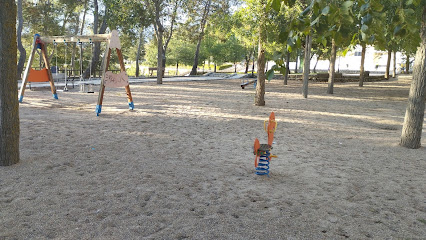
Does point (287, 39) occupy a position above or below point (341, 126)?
above

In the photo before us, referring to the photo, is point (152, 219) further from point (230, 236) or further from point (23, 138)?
point (23, 138)

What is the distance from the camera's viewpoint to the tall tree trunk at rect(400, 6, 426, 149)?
23.8 feet

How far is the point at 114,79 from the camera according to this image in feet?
34.2

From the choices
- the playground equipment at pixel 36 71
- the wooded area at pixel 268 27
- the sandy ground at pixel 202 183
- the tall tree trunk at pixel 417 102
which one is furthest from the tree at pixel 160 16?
the tall tree trunk at pixel 417 102

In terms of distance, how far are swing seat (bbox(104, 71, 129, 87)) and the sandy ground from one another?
49.3 inches

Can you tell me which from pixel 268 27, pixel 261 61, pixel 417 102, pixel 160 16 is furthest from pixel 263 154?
pixel 160 16

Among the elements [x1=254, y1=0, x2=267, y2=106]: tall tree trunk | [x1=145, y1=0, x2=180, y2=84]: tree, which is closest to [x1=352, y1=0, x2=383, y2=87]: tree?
[x1=254, y1=0, x2=267, y2=106]: tall tree trunk

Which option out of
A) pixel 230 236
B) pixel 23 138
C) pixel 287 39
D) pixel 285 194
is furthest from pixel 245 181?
pixel 23 138

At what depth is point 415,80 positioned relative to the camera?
24.6ft

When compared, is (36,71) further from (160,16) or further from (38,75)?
(160,16)

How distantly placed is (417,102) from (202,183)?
5.40m

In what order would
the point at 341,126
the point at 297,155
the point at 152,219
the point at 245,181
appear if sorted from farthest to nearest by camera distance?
the point at 341,126 → the point at 297,155 → the point at 245,181 → the point at 152,219

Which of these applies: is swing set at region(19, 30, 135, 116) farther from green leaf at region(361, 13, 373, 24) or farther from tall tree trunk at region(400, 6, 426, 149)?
green leaf at region(361, 13, 373, 24)

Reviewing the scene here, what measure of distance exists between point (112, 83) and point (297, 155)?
6194 millimetres
